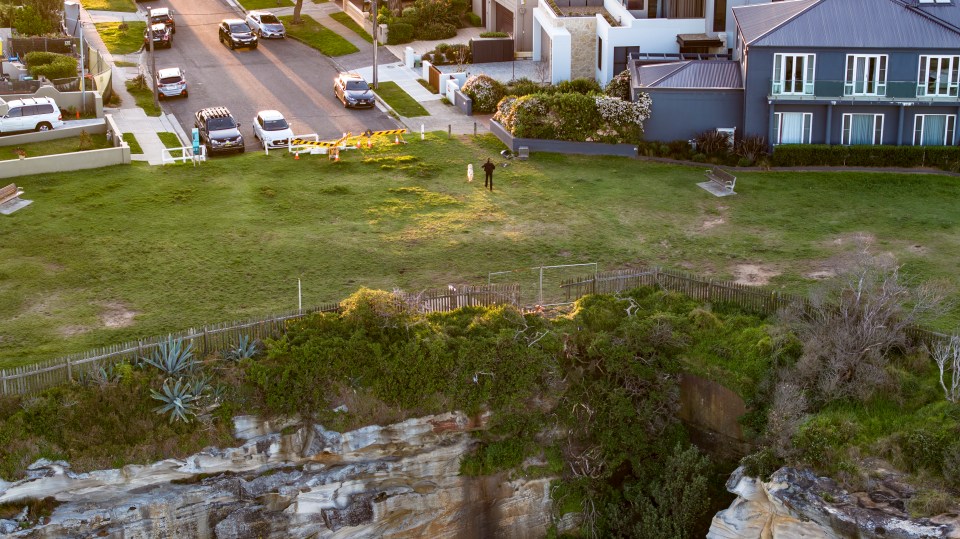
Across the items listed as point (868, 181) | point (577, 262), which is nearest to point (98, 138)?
point (577, 262)

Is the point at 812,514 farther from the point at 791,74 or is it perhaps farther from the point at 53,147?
the point at 53,147

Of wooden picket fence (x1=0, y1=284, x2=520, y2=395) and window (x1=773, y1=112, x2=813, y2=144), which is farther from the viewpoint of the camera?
window (x1=773, y1=112, x2=813, y2=144)

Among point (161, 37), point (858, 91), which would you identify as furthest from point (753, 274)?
point (161, 37)

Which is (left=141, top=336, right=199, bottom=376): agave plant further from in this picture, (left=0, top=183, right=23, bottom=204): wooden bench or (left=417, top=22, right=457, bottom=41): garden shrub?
(left=417, top=22, right=457, bottom=41): garden shrub

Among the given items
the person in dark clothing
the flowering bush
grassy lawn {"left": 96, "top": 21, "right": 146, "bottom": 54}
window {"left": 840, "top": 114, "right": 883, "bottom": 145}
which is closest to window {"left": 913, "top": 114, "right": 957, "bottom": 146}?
window {"left": 840, "top": 114, "right": 883, "bottom": 145}

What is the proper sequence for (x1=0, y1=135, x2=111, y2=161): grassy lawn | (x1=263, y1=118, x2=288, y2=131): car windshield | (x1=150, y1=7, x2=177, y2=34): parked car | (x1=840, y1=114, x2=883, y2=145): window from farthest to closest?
1. (x1=150, y1=7, x2=177, y2=34): parked car
2. (x1=263, y1=118, x2=288, y2=131): car windshield
3. (x1=0, y1=135, x2=111, y2=161): grassy lawn
4. (x1=840, y1=114, x2=883, y2=145): window

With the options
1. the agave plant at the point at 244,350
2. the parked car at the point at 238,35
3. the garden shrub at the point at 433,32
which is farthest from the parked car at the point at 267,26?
the agave plant at the point at 244,350
